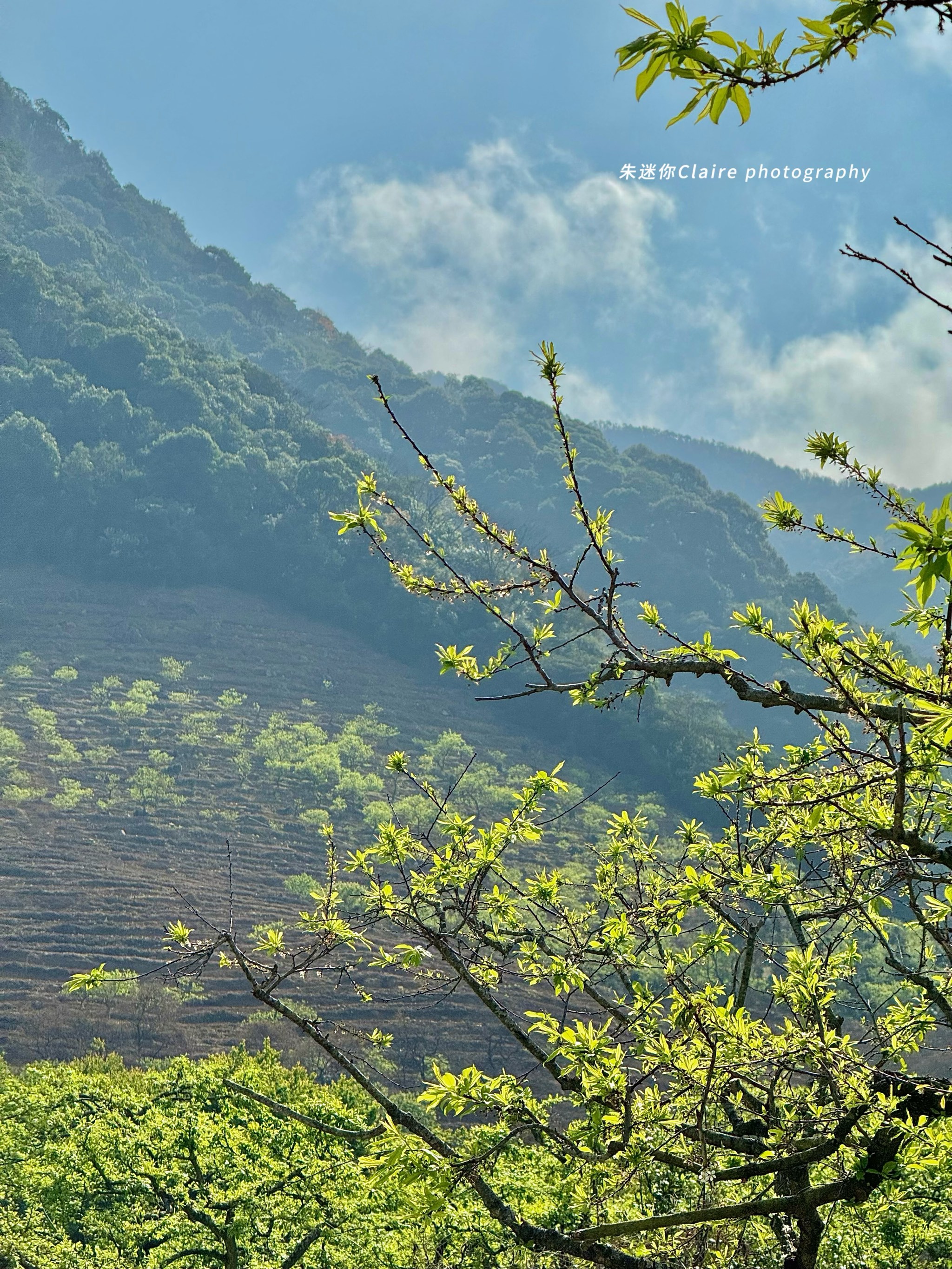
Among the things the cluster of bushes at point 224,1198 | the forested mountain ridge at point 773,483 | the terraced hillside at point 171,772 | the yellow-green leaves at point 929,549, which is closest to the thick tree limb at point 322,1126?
the yellow-green leaves at point 929,549

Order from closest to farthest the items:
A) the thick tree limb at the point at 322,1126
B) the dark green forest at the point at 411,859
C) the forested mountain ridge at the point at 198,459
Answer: the dark green forest at the point at 411,859 < the thick tree limb at the point at 322,1126 < the forested mountain ridge at the point at 198,459

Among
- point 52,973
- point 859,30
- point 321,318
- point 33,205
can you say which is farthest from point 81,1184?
point 321,318

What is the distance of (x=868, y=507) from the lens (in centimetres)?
14200

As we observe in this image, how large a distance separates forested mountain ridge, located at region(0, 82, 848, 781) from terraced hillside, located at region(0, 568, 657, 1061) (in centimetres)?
299

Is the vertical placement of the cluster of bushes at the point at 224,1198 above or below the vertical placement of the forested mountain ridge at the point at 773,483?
below

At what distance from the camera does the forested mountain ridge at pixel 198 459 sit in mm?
47875

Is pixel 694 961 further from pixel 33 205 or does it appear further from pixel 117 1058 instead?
pixel 33 205

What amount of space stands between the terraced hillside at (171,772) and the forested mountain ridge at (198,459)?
2.99 m

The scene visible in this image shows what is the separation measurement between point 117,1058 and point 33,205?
8011cm

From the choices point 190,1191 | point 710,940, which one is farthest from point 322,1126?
point 190,1191

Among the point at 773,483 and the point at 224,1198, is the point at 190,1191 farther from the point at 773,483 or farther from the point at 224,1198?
the point at 773,483

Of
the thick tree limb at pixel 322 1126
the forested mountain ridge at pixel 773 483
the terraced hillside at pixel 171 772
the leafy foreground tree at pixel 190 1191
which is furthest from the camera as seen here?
the forested mountain ridge at pixel 773 483

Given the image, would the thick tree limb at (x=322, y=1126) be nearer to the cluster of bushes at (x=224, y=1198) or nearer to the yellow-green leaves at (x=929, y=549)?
the yellow-green leaves at (x=929, y=549)

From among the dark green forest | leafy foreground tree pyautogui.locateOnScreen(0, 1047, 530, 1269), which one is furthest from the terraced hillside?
leafy foreground tree pyautogui.locateOnScreen(0, 1047, 530, 1269)
